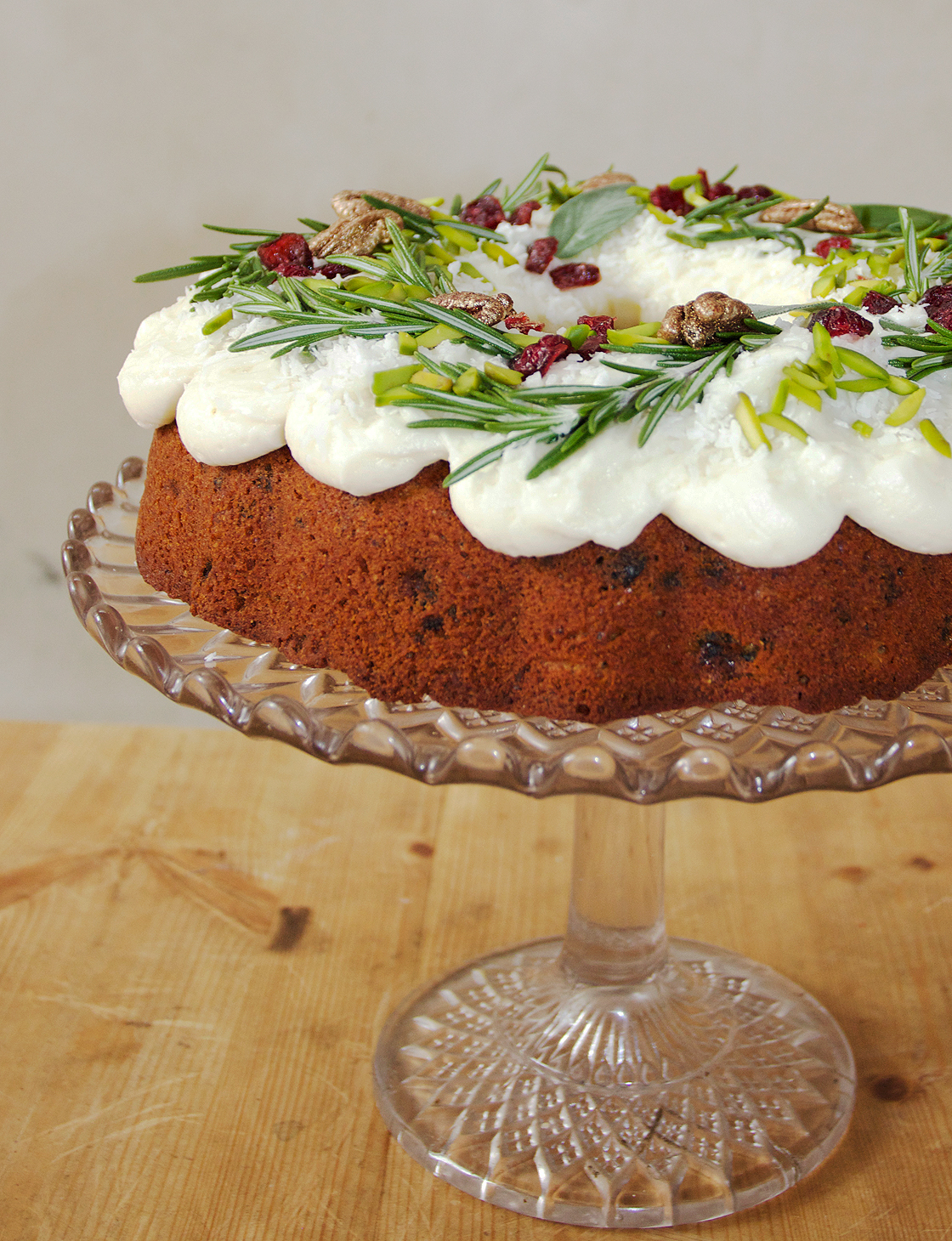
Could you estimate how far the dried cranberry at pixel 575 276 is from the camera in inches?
55.3

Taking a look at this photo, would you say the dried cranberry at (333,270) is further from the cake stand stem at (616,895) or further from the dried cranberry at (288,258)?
the cake stand stem at (616,895)

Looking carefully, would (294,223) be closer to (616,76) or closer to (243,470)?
(616,76)

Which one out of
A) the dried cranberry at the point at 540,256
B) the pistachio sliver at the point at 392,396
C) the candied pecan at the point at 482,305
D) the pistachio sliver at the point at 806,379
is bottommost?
the dried cranberry at the point at 540,256

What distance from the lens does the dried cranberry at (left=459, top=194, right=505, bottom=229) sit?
1491mm

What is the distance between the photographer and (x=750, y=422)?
0.96 m

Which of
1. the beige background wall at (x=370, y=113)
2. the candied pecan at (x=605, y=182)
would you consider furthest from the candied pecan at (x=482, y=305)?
the beige background wall at (x=370, y=113)

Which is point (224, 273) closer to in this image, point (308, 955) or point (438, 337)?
point (438, 337)

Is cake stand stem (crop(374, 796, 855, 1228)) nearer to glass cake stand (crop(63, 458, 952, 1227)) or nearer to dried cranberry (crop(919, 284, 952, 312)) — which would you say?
glass cake stand (crop(63, 458, 952, 1227))

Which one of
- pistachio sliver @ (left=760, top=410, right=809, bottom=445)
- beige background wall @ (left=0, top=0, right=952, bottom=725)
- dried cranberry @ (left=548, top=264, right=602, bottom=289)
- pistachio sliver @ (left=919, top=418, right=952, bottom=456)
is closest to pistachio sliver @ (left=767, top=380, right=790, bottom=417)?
pistachio sliver @ (left=760, top=410, right=809, bottom=445)

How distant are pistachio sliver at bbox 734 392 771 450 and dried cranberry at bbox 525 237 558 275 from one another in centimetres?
49

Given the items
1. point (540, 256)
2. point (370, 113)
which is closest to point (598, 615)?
point (540, 256)

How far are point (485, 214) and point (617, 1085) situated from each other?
0.97 metres

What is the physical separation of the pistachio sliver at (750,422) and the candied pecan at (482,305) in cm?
23

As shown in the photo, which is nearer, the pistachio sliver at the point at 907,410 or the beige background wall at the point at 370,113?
the pistachio sliver at the point at 907,410
